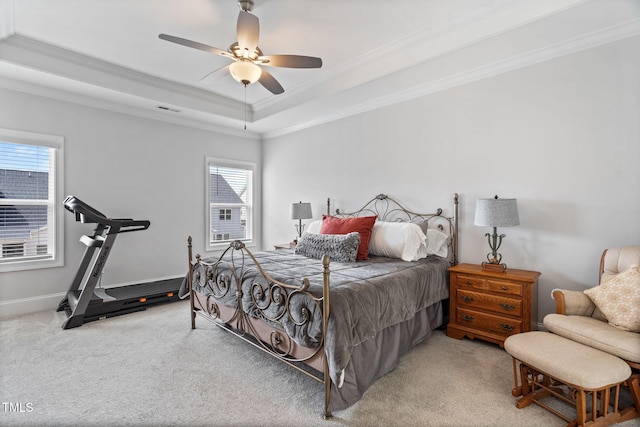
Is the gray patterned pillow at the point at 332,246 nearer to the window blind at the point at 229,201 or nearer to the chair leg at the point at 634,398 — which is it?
the chair leg at the point at 634,398

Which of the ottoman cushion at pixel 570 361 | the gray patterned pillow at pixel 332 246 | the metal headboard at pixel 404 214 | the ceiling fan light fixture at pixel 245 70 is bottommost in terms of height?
the ottoman cushion at pixel 570 361

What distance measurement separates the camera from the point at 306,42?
3.09 m

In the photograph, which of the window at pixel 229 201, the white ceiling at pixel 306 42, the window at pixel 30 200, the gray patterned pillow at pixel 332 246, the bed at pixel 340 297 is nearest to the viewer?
the bed at pixel 340 297

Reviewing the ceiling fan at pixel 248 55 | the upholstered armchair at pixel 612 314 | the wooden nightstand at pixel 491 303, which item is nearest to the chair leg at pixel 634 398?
the upholstered armchair at pixel 612 314

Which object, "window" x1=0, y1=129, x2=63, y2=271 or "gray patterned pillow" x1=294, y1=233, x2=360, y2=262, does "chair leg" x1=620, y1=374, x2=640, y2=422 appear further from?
"window" x1=0, y1=129, x2=63, y2=271

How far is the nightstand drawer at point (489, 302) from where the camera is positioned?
105 inches

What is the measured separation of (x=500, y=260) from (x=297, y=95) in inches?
126

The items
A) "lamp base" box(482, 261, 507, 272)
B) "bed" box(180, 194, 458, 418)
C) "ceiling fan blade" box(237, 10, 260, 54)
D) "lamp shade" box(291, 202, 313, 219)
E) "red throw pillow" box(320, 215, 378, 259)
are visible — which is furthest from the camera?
"lamp shade" box(291, 202, 313, 219)

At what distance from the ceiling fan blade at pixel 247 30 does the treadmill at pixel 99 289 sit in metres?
2.34

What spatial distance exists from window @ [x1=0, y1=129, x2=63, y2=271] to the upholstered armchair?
5.24 metres

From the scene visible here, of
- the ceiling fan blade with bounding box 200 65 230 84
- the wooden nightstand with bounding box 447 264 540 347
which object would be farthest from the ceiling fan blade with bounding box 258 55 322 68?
the wooden nightstand with bounding box 447 264 540 347

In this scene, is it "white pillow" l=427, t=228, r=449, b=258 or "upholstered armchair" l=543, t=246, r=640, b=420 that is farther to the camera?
"white pillow" l=427, t=228, r=449, b=258

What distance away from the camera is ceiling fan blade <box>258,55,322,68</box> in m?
2.57

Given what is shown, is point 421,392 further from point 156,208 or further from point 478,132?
point 156,208
